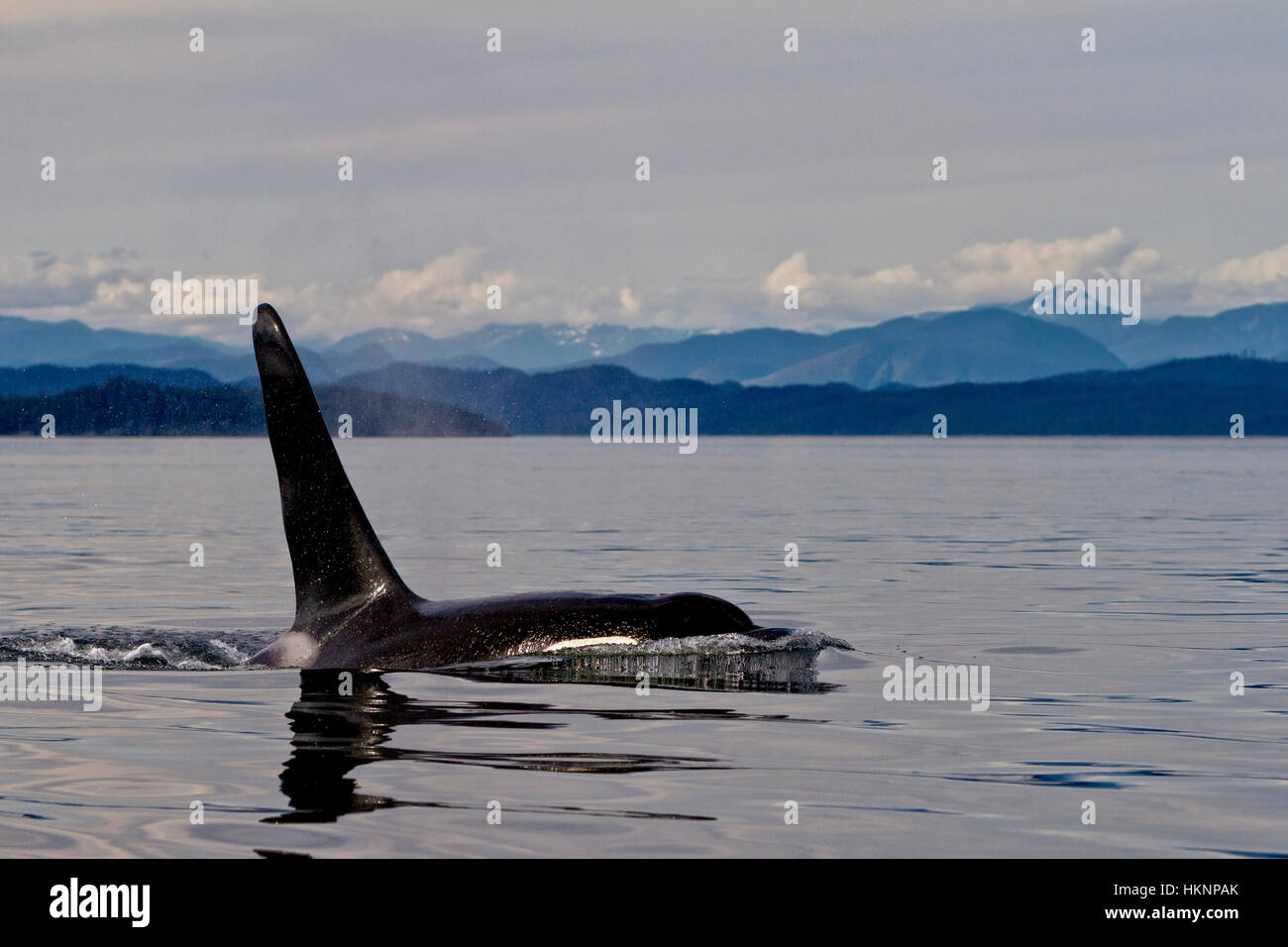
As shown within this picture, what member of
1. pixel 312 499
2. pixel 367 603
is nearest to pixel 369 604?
pixel 367 603

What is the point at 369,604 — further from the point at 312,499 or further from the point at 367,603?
the point at 312,499

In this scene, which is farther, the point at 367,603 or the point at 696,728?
the point at 367,603

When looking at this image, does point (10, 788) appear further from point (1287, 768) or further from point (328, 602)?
point (1287, 768)

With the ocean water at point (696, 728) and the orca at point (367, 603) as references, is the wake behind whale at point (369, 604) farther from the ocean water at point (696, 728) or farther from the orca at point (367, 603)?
the ocean water at point (696, 728)

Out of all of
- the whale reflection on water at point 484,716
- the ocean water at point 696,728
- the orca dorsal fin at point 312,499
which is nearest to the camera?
the ocean water at point 696,728

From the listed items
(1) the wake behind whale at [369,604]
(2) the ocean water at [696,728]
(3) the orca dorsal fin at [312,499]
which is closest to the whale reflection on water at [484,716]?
(2) the ocean water at [696,728]

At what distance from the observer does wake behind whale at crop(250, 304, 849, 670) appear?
46.7 feet

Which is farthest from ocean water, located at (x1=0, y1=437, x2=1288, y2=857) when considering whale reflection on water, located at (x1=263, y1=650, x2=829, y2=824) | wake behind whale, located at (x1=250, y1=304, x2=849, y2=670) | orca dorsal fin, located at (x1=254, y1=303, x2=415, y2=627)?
orca dorsal fin, located at (x1=254, y1=303, x2=415, y2=627)

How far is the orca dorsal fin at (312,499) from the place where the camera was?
14.2 m

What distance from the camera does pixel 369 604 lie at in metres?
15.0

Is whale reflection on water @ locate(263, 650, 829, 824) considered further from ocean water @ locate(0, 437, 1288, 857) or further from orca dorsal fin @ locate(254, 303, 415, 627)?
orca dorsal fin @ locate(254, 303, 415, 627)

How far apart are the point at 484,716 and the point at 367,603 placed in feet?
8.73
